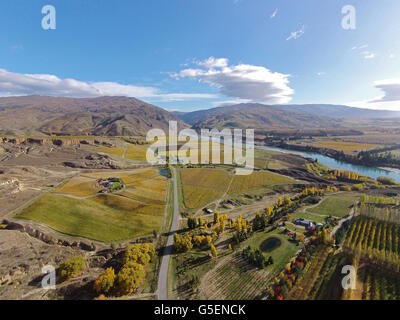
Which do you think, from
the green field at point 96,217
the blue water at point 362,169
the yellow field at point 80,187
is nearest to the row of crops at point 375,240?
the green field at point 96,217

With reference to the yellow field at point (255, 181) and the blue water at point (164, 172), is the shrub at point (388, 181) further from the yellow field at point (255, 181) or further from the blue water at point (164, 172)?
the blue water at point (164, 172)

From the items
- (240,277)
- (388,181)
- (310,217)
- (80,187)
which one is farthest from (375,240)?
(80,187)

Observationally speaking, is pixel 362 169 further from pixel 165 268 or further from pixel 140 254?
pixel 140 254

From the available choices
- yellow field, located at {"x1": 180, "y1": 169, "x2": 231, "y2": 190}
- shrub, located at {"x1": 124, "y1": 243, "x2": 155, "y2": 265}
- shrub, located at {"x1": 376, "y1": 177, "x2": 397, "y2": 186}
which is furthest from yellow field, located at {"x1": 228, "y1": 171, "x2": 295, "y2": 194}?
shrub, located at {"x1": 124, "y1": 243, "x2": 155, "y2": 265}

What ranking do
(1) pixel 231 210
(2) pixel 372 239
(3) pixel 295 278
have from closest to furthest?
(3) pixel 295 278 → (2) pixel 372 239 → (1) pixel 231 210

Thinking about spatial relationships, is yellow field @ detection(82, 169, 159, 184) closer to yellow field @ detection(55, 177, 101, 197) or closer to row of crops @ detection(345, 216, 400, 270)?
yellow field @ detection(55, 177, 101, 197)
